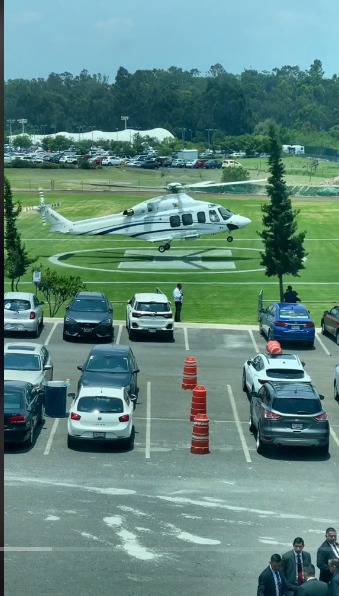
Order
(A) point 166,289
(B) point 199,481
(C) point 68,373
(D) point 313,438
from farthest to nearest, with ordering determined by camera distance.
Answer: (A) point 166,289
(C) point 68,373
(D) point 313,438
(B) point 199,481

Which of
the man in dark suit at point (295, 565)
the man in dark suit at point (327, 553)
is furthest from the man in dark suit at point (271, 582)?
the man in dark suit at point (327, 553)

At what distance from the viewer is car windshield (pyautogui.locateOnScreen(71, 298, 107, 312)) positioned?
35594 millimetres

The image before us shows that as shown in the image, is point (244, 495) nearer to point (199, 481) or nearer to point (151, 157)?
point (199, 481)

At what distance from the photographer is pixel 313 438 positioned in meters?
22.3

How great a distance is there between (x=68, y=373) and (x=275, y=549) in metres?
13.9

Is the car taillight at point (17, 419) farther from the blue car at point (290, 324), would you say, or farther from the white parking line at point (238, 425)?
the blue car at point (290, 324)

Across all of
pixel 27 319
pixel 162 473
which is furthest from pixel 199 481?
pixel 27 319

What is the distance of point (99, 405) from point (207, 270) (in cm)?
4301

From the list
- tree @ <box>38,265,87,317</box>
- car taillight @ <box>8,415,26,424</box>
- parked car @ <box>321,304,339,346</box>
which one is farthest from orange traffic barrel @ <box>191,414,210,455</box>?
tree @ <box>38,265,87,317</box>

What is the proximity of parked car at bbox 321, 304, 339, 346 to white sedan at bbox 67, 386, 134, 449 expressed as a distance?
46.6 ft

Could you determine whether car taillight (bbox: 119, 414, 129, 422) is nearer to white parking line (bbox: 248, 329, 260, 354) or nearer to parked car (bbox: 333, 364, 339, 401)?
parked car (bbox: 333, 364, 339, 401)

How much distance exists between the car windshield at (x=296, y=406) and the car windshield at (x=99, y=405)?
292 centimetres

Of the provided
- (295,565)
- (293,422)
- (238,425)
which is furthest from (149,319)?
(295,565)

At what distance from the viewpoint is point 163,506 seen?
19.2 meters
